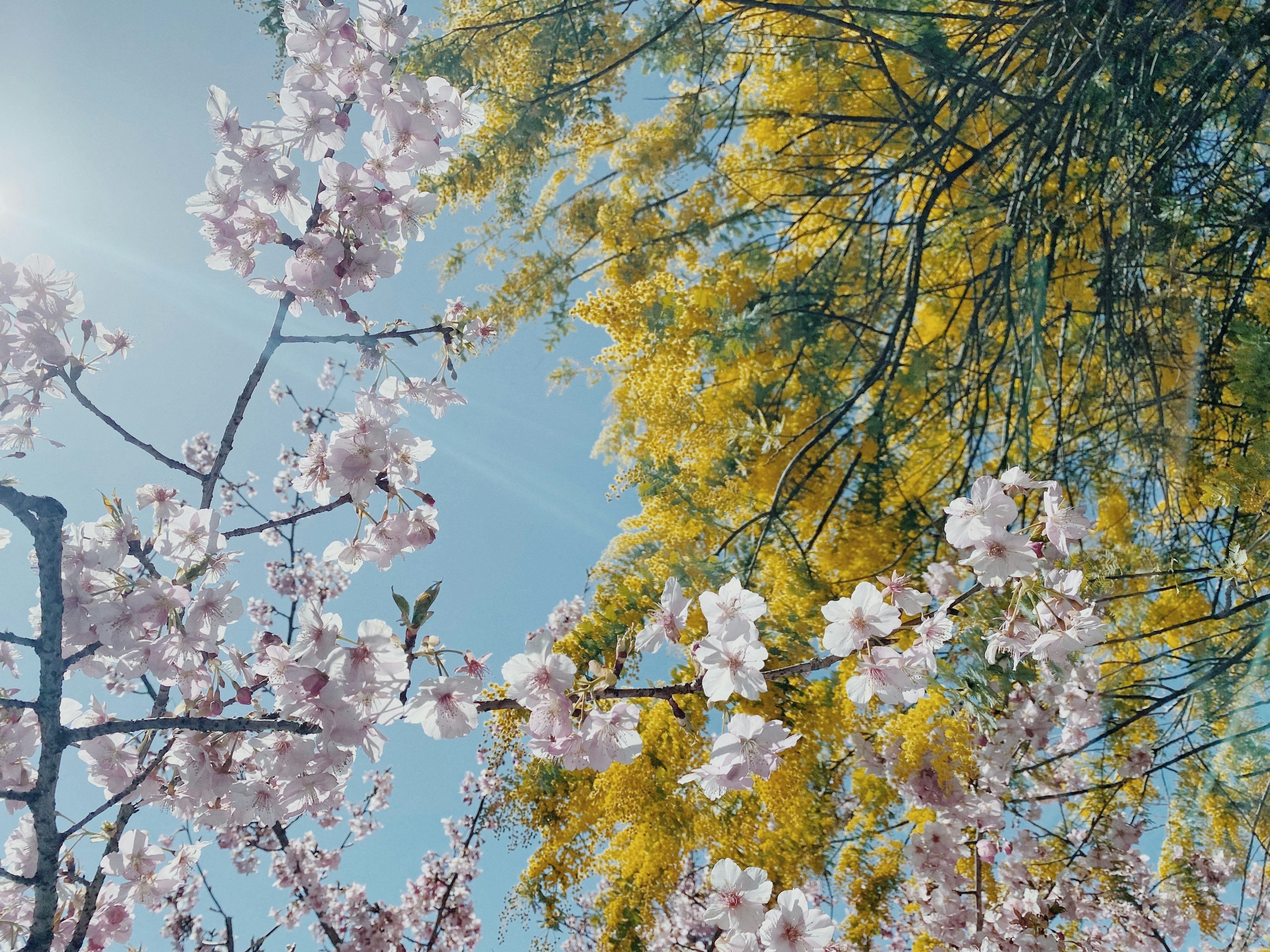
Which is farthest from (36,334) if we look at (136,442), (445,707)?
(445,707)

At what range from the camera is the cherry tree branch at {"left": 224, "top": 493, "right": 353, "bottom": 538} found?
4.17ft

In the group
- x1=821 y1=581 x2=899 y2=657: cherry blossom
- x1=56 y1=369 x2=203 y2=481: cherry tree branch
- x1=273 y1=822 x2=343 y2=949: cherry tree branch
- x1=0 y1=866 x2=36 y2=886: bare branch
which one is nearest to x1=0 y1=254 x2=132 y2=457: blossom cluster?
x1=56 y1=369 x2=203 y2=481: cherry tree branch

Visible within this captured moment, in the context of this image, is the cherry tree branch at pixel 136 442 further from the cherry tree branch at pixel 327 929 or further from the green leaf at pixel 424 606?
the cherry tree branch at pixel 327 929

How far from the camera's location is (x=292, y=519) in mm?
1297

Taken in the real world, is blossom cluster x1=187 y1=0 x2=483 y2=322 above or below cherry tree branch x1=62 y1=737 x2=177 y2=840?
above

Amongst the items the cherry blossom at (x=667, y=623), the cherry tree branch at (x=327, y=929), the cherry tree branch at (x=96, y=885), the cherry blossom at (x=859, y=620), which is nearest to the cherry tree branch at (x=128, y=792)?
the cherry tree branch at (x=96, y=885)

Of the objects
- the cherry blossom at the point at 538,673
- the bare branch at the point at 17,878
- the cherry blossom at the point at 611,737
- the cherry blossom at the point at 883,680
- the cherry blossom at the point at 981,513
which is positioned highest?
the cherry blossom at the point at 981,513

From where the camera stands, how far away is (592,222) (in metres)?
3.86

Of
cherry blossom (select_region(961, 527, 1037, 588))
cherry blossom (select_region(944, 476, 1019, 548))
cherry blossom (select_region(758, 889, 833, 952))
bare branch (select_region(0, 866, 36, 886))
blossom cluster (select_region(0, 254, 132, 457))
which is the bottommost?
cherry blossom (select_region(758, 889, 833, 952))

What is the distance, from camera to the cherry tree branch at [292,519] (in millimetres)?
1271

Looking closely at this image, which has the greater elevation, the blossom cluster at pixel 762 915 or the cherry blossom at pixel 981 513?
the cherry blossom at pixel 981 513

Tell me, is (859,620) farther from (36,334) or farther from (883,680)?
(36,334)

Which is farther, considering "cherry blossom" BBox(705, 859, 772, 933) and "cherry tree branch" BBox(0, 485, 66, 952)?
"cherry blossom" BBox(705, 859, 772, 933)

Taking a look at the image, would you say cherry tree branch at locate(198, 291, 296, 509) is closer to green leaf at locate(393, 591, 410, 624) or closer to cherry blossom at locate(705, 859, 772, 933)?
green leaf at locate(393, 591, 410, 624)
